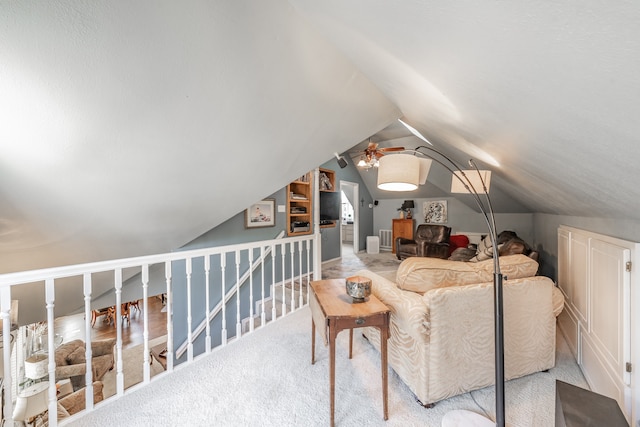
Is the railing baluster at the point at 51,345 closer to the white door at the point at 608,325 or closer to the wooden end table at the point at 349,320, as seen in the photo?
the wooden end table at the point at 349,320

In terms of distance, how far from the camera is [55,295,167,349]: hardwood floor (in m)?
4.72

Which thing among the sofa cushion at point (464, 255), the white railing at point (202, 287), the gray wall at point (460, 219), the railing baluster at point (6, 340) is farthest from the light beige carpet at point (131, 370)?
the gray wall at point (460, 219)

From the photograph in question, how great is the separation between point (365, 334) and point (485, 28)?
2.24 meters

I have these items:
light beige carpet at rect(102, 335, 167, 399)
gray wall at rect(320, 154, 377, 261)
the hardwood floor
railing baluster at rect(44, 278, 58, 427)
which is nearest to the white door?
railing baluster at rect(44, 278, 58, 427)

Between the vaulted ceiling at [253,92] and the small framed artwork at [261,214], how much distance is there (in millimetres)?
1582

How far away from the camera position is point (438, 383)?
4.92 ft

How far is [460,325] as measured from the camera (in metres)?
1.53

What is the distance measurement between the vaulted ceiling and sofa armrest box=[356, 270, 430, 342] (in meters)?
1.03

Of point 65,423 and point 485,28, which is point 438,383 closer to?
point 485,28

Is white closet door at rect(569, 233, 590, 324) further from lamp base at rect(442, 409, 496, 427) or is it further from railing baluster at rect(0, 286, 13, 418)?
railing baluster at rect(0, 286, 13, 418)

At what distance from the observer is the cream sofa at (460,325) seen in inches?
58.3

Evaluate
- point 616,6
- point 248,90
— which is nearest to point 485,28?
point 616,6

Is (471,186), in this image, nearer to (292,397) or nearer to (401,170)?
(401,170)

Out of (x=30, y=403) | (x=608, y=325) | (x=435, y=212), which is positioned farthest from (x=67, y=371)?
(x=435, y=212)
